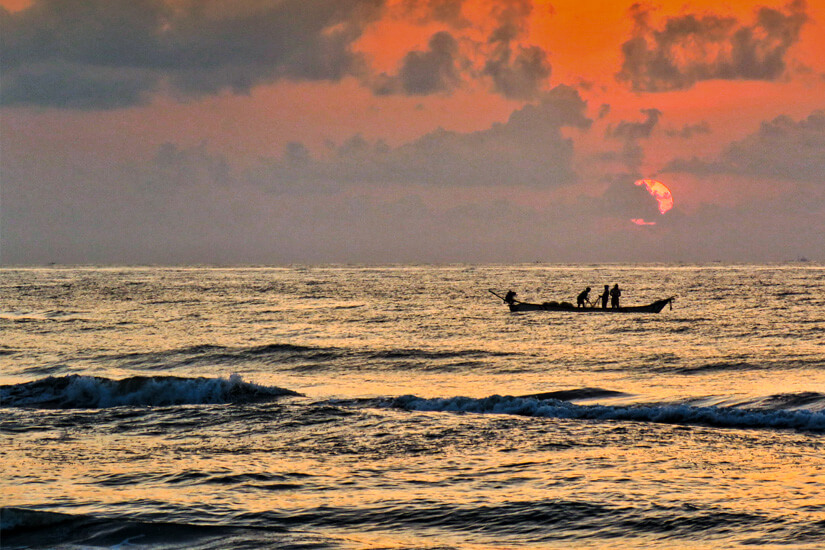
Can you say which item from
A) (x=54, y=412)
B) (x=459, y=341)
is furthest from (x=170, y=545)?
(x=459, y=341)

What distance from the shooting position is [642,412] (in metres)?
21.0

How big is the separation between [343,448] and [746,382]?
51.9 ft

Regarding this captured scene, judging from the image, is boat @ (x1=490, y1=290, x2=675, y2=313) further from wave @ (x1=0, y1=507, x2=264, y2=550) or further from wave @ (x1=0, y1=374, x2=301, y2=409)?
wave @ (x1=0, y1=507, x2=264, y2=550)

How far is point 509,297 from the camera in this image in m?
60.8

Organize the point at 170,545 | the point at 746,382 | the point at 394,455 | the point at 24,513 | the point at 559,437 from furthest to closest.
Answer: the point at 746,382
the point at 559,437
the point at 394,455
the point at 24,513
the point at 170,545

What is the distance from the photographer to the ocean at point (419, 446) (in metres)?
12.3

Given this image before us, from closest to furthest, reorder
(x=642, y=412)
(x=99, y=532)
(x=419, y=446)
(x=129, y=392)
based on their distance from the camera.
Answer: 1. (x=99, y=532)
2. (x=419, y=446)
3. (x=642, y=412)
4. (x=129, y=392)

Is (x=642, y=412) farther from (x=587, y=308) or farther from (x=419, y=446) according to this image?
(x=587, y=308)

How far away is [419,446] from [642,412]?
21.6 ft

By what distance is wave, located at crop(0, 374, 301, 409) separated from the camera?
25656 mm

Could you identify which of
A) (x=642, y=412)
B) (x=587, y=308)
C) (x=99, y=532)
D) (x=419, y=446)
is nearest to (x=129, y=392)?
(x=419, y=446)

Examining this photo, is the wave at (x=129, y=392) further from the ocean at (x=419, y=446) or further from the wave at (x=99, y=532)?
the wave at (x=99, y=532)

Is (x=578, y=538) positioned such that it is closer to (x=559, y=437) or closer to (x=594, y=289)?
(x=559, y=437)

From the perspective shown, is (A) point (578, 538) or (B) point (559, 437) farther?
(B) point (559, 437)
